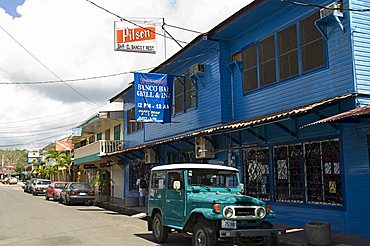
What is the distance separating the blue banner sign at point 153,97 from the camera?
18144 millimetres

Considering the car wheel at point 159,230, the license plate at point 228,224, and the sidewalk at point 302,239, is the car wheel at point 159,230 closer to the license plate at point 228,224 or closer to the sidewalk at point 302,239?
the license plate at point 228,224

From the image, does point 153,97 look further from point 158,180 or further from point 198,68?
point 158,180

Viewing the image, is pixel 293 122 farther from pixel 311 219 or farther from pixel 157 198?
pixel 157 198

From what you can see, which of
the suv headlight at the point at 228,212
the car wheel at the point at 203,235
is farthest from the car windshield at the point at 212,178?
the suv headlight at the point at 228,212

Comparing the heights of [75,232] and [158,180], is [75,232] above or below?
below

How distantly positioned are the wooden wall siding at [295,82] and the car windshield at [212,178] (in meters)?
3.74

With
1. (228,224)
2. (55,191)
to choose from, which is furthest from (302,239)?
(55,191)

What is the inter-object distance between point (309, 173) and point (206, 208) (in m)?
4.70

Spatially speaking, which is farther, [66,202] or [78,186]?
[66,202]

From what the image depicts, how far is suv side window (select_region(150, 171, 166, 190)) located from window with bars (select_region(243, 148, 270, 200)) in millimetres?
4504

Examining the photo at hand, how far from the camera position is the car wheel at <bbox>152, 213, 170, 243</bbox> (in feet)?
36.5

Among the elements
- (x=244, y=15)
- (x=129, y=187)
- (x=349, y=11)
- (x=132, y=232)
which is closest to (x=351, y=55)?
(x=349, y=11)

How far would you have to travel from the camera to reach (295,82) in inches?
534

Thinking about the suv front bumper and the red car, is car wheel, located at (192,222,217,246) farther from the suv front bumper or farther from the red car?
the red car
